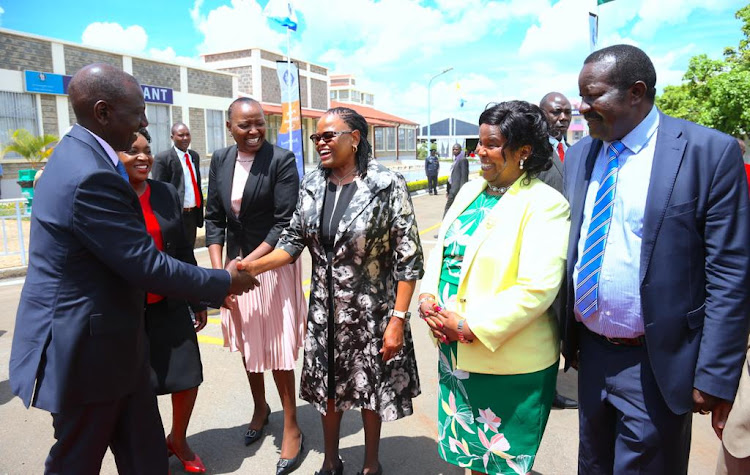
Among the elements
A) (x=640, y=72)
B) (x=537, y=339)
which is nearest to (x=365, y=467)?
(x=537, y=339)

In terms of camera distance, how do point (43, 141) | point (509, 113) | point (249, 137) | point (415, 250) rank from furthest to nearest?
point (43, 141) → point (249, 137) → point (415, 250) → point (509, 113)

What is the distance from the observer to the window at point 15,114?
1841 cm

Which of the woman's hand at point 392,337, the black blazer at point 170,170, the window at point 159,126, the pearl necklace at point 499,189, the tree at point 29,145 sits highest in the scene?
the window at point 159,126

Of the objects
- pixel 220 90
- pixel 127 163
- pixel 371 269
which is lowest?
pixel 371 269

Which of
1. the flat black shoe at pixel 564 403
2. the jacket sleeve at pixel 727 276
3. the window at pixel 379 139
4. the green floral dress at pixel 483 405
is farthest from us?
the window at pixel 379 139

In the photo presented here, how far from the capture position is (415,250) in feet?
9.04

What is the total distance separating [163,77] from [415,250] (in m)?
24.3

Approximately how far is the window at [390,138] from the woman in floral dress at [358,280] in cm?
→ 4884

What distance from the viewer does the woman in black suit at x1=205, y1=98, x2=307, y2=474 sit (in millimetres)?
3250

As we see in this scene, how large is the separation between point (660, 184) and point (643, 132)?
9.5 inches

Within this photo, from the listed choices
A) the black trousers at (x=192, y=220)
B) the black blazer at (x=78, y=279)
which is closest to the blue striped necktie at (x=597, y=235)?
the black blazer at (x=78, y=279)

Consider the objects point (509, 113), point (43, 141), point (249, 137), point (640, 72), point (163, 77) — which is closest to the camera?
point (640, 72)

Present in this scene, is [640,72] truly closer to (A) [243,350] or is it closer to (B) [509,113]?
(B) [509,113]

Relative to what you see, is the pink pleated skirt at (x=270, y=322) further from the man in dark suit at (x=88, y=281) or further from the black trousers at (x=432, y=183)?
the black trousers at (x=432, y=183)
